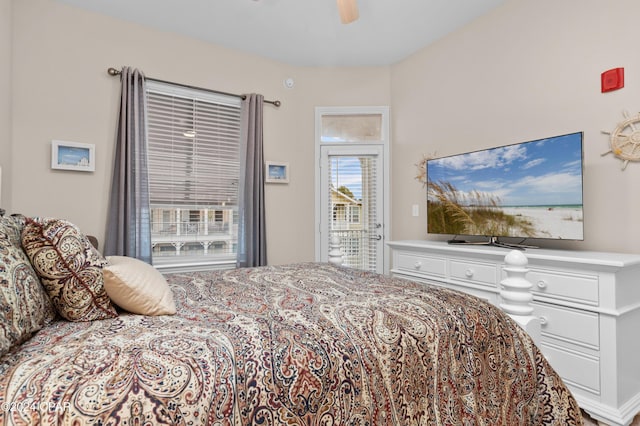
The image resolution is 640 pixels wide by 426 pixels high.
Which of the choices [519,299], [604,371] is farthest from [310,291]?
[604,371]

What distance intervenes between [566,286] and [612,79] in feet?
4.57

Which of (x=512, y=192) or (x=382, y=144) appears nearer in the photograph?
(x=512, y=192)

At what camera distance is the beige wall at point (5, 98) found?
7.87ft

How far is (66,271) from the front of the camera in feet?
3.65

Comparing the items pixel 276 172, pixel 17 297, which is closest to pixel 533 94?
pixel 276 172

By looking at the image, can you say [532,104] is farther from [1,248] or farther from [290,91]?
[1,248]

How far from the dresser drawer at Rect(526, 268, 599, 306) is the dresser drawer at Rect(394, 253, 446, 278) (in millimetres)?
712

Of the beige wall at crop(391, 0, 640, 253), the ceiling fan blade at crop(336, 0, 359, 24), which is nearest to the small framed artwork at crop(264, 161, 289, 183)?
the beige wall at crop(391, 0, 640, 253)

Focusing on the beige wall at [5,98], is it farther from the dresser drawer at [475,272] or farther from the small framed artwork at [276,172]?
the dresser drawer at [475,272]

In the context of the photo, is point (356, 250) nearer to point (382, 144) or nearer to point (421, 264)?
point (421, 264)

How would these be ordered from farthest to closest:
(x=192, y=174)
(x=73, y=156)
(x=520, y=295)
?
(x=192, y=174), (x=73, y=156), (x=520, y=295)

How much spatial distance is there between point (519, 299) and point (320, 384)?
958mm

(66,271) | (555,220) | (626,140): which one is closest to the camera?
(66,271)

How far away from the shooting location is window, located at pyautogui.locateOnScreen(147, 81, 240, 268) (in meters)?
3.27
